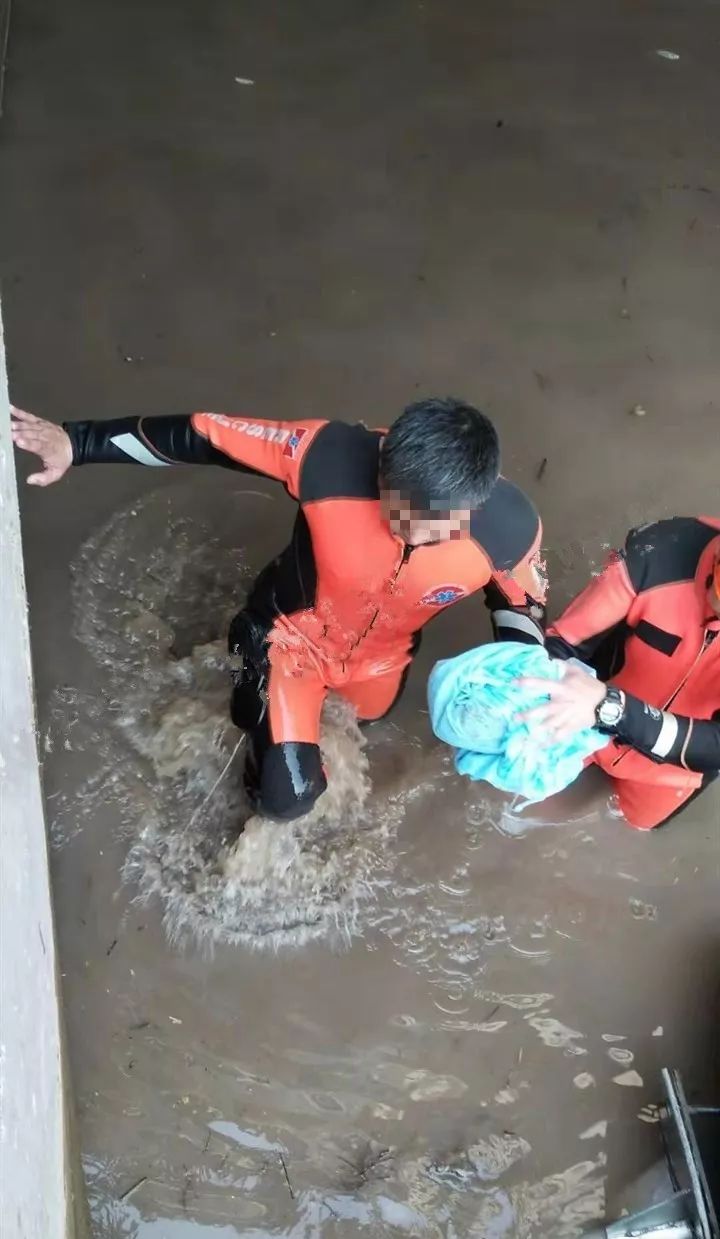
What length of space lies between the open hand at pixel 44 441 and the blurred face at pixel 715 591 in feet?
4.41

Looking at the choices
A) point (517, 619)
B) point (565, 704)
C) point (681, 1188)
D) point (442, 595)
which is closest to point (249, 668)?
point (442, 595)

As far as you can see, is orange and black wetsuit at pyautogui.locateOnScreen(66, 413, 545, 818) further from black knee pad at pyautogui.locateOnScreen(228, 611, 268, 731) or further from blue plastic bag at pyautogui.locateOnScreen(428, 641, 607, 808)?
blue plastic bag at pyautogui.locateOnScreen(428, 641, 607, 808)

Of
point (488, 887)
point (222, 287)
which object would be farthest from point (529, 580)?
point (222, 287)

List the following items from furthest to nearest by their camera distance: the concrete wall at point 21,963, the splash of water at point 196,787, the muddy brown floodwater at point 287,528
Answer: the splash of water at point 196,787 → the muddy brown floodwater at point 287,528 → the concrete wall at point 21,963

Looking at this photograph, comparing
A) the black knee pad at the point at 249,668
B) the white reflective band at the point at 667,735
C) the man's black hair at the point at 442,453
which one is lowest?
the black knee pad at the point at 249,668

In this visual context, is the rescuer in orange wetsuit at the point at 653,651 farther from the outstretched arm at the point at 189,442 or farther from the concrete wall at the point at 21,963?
the concrete wall at the point at 21,963

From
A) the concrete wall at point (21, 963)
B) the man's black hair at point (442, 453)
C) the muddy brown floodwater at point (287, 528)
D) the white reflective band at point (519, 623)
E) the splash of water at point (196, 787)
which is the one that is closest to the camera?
the concrete wall at point (21, 963)

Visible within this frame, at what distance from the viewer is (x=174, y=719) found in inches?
103

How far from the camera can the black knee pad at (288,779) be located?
2373mm

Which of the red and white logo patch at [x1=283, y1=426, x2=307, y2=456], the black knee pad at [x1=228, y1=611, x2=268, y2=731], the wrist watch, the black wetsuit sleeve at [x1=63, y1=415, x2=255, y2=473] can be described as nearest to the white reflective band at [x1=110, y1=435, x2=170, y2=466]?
the black wetsuit sleeve at [x1=63, y1=415, x2=255, y2=473]

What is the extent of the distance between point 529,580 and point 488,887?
907 mm

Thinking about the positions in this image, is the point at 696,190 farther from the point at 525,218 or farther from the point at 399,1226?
the point at 399,1226

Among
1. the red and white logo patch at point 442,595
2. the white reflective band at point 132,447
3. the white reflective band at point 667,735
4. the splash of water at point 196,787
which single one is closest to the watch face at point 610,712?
the white reflective band at point 667,735

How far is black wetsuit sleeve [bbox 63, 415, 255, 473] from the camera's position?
2.07m
